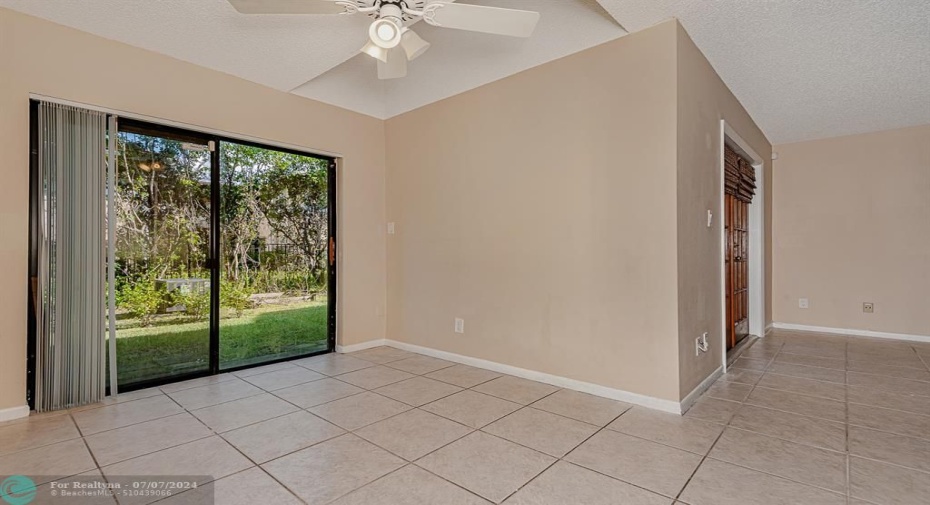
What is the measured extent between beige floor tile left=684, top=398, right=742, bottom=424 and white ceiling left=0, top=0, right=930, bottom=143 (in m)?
2.53

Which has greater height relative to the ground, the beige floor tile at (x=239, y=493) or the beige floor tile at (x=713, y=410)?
the beige floor tile at (x=239, y=493)

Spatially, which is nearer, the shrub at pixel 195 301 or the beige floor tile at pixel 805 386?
the beige floor tile at pixel 805 386

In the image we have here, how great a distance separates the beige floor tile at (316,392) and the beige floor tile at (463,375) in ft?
2.27

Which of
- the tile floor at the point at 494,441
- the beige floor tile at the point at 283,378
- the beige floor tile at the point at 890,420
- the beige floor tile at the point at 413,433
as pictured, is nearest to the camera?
the tile floor at the point at 494,441

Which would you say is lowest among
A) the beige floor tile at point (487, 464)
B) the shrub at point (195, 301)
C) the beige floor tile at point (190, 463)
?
the beige floor tile at point (487, 464)

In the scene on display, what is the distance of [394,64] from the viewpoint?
2705 mm

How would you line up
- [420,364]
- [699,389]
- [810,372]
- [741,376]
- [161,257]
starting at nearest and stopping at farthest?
[699,389] → [161,257] → [741,376] → [810,372] → [420,364]

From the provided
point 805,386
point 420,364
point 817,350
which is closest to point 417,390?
point 420,364

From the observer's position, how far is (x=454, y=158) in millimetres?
4035

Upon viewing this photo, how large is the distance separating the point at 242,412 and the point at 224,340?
116cm

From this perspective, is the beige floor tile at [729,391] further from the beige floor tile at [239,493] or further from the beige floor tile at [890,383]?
the beige floor tile at [239,493]

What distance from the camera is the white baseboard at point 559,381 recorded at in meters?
2.74

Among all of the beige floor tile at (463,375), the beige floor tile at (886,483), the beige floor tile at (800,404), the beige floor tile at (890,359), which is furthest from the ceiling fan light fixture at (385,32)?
the beige floor tile at (890,359)

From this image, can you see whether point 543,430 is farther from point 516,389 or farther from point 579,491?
point 516,389
